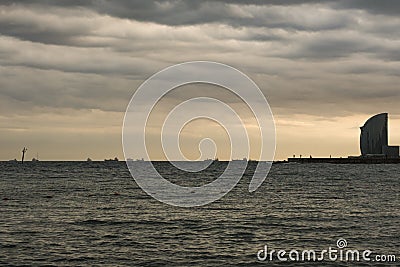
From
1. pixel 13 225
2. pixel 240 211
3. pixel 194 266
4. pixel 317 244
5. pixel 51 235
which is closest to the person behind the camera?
pixel 194 266

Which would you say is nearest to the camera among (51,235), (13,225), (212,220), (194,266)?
(194,266)

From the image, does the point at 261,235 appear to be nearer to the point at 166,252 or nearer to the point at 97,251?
the point at 166,252

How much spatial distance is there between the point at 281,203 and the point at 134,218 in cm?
2284

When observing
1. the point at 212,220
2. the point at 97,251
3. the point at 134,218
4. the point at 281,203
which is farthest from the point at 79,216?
the point at 281,203

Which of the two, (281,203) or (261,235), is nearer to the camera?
(261,235)

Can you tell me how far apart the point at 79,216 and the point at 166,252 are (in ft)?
75.4

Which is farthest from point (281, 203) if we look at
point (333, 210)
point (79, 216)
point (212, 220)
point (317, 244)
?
point (317, 244)

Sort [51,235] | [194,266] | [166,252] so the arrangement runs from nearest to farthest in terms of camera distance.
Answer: [194,266] < [166,252] < [51,235]

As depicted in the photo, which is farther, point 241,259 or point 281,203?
point 281,203

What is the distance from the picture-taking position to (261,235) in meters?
48.5

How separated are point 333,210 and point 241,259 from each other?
100 ft

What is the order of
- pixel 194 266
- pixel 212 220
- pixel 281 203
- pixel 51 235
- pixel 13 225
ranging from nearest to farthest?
pixel 194 266 < pixel 51 235 < pixel 13 225 < pixel 212 220 < pixel 281 203

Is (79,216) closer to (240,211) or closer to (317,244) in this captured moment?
(240,211)

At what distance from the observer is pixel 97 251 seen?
136ft
